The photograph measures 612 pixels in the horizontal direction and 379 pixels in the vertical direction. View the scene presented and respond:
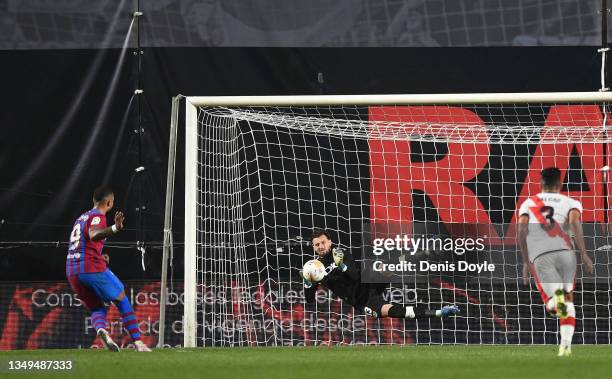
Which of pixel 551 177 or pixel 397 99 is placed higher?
Result: pixel 397 99

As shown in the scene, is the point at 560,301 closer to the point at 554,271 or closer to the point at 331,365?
the point at 554,271

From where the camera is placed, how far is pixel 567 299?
27.5ft

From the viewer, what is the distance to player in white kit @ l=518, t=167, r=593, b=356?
27.6 ft

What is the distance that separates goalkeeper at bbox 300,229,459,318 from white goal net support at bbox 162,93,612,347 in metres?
1.21

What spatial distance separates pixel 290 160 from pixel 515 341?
344cm

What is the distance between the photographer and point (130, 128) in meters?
12.7

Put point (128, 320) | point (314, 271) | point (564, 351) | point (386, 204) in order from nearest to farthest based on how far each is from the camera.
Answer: point (564, 351) → point (128, 320) → point (314, 271) → point (386, 204)

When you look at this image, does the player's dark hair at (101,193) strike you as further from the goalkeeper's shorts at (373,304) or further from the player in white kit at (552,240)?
the player in white kit at (552,240)

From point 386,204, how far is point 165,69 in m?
3.13

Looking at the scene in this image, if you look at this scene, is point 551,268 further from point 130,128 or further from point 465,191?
point 130,128

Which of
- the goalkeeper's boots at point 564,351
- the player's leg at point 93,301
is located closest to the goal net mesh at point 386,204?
the player's leg at point 93,301

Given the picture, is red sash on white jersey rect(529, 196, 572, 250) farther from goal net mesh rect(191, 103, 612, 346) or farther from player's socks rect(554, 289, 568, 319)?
goal net mesh rect(191, 103, 612, 346)

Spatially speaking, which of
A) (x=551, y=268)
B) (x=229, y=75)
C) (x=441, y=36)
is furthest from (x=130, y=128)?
(x=551, y=268)

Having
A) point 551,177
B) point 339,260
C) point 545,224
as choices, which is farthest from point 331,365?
point 339,260
